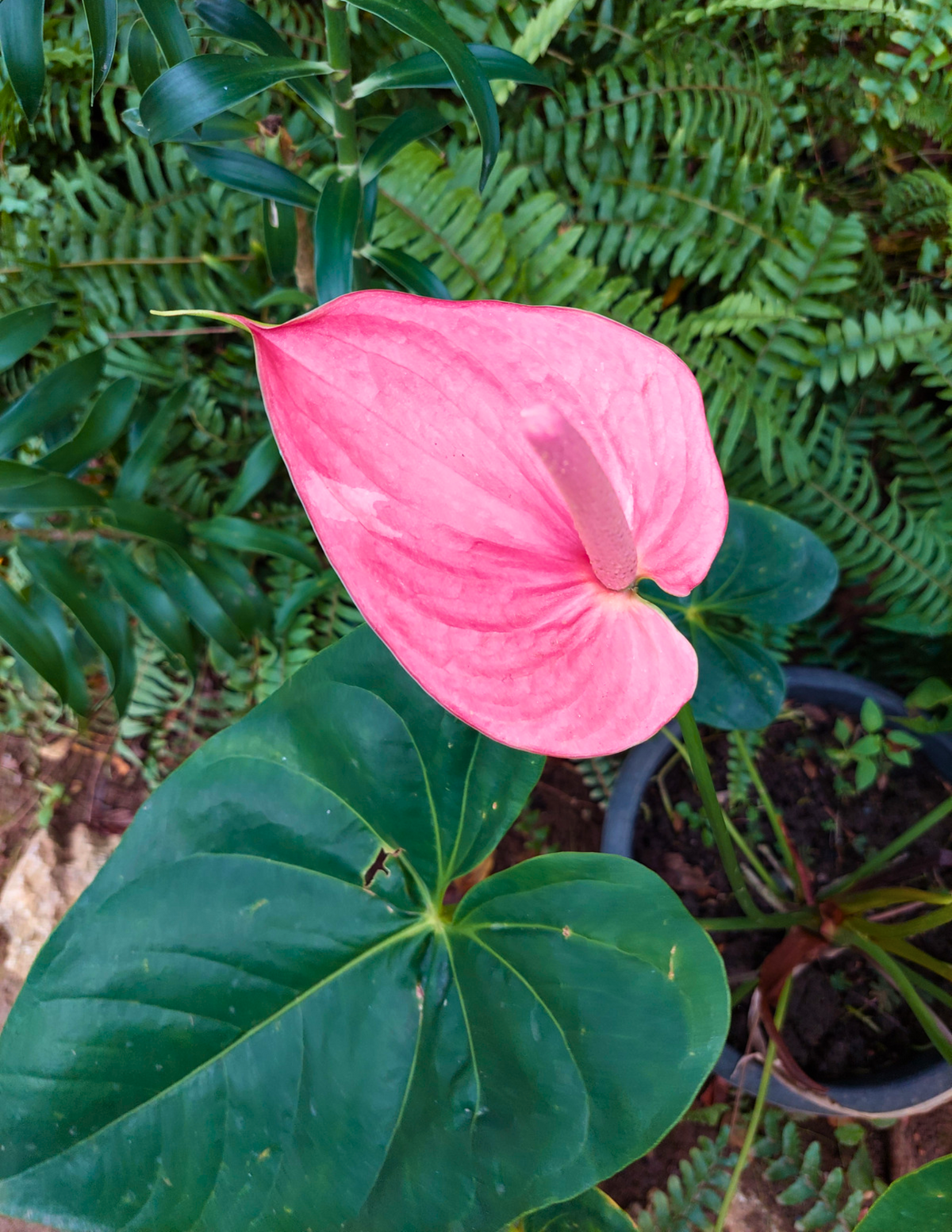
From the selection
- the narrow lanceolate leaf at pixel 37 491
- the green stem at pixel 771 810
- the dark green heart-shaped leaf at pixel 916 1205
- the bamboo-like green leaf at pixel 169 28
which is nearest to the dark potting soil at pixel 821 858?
the green stem at pixel 771 810

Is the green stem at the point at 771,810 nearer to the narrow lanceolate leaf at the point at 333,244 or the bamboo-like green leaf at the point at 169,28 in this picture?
the narrow lanceolate leaf at the point at 333,244

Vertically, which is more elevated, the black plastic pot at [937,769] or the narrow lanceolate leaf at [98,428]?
the narrow lanceolate leaf at [98,428]

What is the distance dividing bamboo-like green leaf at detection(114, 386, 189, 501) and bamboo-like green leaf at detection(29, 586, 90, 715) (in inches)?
6.1

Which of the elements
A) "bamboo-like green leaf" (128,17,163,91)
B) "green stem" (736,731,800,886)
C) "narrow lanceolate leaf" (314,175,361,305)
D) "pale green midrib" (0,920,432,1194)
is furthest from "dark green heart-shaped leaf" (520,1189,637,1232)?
"bamboo-like green leaf" (128,17,163,91)

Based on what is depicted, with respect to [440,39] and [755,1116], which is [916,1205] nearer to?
[755,1116]

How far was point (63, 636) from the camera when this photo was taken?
2.94ft

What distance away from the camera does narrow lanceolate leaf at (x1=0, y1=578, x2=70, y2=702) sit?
0.82 meters

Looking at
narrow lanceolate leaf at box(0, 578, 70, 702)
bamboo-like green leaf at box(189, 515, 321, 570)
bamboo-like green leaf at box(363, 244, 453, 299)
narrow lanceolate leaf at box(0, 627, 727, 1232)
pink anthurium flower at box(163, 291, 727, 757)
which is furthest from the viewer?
bamboo-like green leaf at box(189, 515, 321, 570)

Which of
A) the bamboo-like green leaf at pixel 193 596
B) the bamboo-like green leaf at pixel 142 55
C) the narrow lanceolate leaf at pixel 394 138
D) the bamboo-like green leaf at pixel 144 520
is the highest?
the bamboo-like green leaf at pixel 142 55

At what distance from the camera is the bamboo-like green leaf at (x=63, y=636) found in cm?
89

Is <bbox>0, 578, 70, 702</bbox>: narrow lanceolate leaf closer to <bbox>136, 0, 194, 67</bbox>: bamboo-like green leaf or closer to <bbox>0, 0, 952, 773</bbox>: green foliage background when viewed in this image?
<bbox>0, 0, 952, 773</bbox>: green foliage background

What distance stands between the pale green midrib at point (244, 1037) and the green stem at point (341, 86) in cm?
66

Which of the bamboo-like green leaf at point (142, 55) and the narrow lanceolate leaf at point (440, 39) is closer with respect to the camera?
the narrow lanceolate leaf at point (440, 39)

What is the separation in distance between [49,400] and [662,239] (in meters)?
0.77
